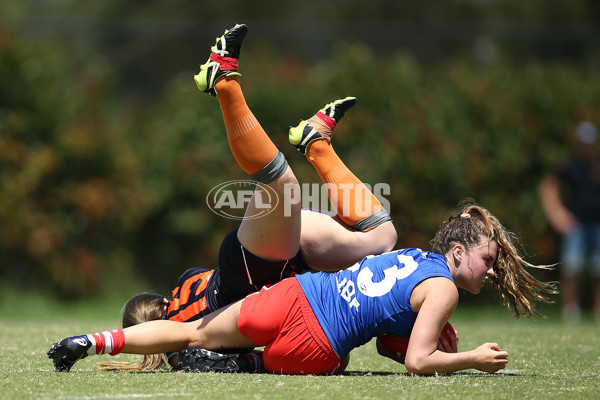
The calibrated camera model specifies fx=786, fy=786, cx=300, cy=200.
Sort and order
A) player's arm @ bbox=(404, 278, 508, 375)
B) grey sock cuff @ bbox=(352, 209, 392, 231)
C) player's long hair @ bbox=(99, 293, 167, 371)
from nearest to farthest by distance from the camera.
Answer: player's arm @ bbox=(404, 278, 508, 375) < player's long hair @ bbox=(99, 293, 167, 371) < grey sock cuff @ bbox=(352, 209, 392, 231)

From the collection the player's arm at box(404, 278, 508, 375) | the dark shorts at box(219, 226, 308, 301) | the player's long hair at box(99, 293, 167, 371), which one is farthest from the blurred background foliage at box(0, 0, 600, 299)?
the player's arm at box(404, 278, 508, 375)

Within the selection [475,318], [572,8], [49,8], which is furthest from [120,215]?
[49,8]

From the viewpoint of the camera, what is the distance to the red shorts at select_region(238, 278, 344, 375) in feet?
11.8

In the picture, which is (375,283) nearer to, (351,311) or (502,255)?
(351,311)

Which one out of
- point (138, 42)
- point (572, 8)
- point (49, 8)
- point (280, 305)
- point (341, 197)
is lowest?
point (280, 305)

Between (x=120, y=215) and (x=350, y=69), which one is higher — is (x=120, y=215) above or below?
below

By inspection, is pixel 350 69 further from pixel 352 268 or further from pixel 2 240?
pixel 352 268

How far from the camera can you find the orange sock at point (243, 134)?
3678 mm

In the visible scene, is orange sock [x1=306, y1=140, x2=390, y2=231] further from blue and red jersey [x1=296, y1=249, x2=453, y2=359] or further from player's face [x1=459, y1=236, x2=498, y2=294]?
player's face [x1=459, y1=236, x2=498, y2=294]

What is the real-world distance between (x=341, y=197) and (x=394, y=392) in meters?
1.35

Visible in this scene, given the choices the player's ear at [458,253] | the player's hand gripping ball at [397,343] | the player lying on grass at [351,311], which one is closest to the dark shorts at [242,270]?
the player lying on grass at [351,311]

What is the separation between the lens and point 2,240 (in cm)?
840

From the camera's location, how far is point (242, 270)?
3.85 m

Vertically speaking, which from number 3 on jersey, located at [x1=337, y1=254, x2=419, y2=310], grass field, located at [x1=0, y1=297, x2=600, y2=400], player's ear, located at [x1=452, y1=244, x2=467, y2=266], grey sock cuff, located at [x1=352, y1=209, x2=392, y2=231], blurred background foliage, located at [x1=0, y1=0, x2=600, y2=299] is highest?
blurred background foliage, located at [x1=0, y1=0, x2=600, y2=299]
